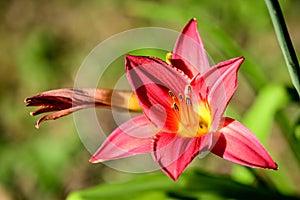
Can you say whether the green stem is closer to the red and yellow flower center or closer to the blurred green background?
the red and yellow flower center

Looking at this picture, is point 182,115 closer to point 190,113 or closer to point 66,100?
point 190,113

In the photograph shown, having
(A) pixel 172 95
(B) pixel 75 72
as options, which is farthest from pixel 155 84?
(B) pixel 75 72

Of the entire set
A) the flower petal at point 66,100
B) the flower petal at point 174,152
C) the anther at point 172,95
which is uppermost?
the flower petal at point 66,100

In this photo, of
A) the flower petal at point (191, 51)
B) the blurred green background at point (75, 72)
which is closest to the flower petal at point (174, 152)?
the flower petal at point (191, 51)

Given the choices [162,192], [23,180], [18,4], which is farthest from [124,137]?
[18,4]

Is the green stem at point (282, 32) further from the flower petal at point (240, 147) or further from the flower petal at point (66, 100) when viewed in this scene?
the flower petal at point (66, 100)

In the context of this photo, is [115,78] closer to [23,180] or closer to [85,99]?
[23,180]
